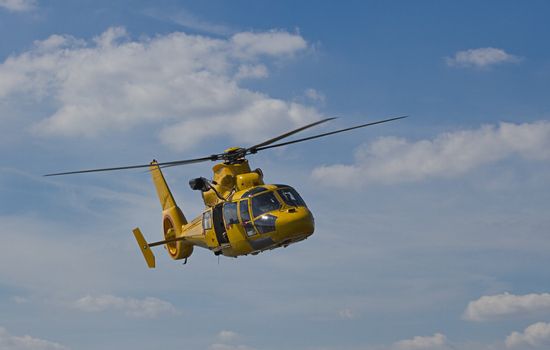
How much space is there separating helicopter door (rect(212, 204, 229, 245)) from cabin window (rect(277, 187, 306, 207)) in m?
3.96

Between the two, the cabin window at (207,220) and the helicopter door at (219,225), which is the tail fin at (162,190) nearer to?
the cabin window at (207,220)

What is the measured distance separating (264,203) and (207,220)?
16.4 feet

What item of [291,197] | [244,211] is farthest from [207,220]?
[291,197]

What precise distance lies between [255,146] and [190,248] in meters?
9.45

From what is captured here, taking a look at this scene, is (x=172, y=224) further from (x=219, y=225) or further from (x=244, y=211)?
(x=244, y=211)

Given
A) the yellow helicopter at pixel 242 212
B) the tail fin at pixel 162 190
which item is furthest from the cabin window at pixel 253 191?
the tail fin at pixel 162 190

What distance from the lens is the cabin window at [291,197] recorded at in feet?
136

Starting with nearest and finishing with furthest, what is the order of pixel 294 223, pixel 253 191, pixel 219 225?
pixel 294 223
pixel 253 191
pixel 219 225

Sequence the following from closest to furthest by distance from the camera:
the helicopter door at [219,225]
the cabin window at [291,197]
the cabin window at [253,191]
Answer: the cabin window at [291,197] → the cabin window at [253,191] → the helicopter door at [219,225]

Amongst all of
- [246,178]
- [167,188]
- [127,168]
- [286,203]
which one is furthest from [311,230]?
[167,188]

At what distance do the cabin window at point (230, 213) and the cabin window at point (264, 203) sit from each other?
55.3 inches

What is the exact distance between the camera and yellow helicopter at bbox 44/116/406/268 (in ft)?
134

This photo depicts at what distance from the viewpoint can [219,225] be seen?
43938 mm

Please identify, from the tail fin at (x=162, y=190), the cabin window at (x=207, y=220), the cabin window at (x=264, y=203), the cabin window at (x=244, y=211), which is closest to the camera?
the cabin window at (x=264, y=203)
